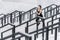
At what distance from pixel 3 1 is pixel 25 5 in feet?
9.12

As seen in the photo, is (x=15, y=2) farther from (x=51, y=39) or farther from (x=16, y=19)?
(x=51, y=39)

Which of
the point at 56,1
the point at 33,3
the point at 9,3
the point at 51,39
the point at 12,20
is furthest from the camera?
the point at 9,3

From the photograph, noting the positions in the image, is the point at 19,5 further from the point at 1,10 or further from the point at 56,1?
the point at 56,1

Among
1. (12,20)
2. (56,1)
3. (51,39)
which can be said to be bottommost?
(51,39)

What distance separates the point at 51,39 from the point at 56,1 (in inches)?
253

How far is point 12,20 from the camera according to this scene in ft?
37.9

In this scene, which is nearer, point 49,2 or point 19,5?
point 49,2

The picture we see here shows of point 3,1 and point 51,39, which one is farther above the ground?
point 3,1

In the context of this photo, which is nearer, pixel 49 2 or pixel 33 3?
pixel 49 2

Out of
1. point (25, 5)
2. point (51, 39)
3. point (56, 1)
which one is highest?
point (25, 5)

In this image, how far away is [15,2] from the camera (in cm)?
1706

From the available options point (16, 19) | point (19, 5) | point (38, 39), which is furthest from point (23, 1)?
point (38, 39)

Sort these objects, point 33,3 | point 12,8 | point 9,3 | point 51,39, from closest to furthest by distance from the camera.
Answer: point 51,39, point 33,3, point 12,8, point 9,3

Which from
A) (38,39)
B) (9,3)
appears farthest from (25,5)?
(38,39)
